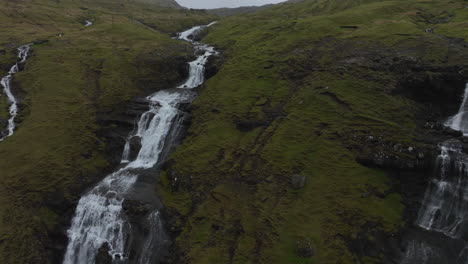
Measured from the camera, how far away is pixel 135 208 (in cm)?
3114

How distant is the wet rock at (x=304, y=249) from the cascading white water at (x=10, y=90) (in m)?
39.0

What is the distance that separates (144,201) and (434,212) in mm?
25951

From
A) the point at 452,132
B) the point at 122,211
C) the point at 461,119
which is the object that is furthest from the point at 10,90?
the point at 461,119

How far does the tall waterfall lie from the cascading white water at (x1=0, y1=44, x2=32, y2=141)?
53.5 ft

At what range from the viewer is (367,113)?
36.0 metres

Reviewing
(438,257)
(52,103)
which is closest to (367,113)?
(438,257)

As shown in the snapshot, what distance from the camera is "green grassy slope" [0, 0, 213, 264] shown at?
3111cm

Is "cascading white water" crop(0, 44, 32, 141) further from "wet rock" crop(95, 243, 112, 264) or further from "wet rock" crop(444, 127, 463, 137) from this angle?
"wet rock" crop(444, 127, 463, 137)

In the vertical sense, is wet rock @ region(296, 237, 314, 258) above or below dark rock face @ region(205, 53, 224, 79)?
below

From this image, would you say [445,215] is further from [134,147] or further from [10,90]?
[10,90]

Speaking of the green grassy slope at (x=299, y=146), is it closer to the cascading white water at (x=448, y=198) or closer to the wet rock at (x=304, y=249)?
the wet rock at (x=304, y=249)

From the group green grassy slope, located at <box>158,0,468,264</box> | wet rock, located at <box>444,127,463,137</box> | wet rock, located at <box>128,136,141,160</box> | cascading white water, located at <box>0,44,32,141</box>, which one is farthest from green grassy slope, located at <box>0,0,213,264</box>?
wet rock, located at <box>444,127,463,137</box>

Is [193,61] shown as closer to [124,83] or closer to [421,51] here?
[124,83]

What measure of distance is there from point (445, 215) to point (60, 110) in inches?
1852
